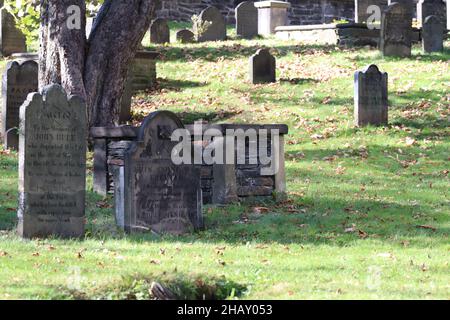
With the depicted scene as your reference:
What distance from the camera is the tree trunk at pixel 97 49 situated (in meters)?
18.1

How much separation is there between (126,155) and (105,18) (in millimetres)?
6968

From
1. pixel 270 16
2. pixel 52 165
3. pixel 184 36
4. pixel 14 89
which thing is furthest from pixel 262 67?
pixel 52 165

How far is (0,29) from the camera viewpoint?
29875mm

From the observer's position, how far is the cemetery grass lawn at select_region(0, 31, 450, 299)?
8.68m

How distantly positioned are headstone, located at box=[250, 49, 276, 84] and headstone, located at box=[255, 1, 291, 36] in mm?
10661

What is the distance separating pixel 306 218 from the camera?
525 inches

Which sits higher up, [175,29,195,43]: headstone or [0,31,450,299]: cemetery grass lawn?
[175,29,195,43]: headstone

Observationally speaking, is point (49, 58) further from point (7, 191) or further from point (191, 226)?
point (191, 226)

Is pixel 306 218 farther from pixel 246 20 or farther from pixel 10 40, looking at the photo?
pixel 246 20

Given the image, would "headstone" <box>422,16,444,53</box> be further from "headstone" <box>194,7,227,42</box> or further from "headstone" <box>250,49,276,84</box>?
"headstone" <box>194,7,227,42</box>

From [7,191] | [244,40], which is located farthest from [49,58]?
[244,40]

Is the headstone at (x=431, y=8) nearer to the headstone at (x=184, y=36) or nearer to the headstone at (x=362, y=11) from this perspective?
the headstone at (x=362, y=11)

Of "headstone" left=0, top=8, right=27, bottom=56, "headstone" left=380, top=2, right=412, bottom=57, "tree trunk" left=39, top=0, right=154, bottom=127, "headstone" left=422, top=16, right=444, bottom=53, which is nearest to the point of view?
"tree trunk" left=39, top=0, right=154, bottom=127

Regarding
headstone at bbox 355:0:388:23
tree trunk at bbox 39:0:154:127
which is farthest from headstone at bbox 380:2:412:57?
headstone at bbox 355:0:388:23
